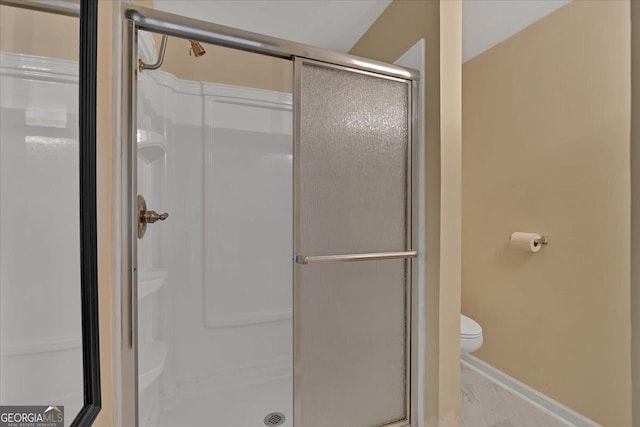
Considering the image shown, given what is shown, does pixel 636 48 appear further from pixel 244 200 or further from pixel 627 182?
pixel 244 200

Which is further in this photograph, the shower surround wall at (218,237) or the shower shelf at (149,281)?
the shower surround wall at (218,237)

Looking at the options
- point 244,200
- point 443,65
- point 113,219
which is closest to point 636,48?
point 443,65

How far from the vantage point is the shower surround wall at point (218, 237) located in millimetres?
1860

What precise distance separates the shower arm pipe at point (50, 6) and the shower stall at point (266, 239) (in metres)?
0.42

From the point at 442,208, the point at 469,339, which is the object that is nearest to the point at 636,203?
the point at 442,208

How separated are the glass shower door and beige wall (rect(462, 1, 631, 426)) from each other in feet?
3.17

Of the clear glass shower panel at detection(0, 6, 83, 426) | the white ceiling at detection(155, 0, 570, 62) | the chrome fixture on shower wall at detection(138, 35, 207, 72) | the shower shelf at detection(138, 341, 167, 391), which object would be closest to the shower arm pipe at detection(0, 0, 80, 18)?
the clear glass shower panel at detection(0, 6, 83, 426)

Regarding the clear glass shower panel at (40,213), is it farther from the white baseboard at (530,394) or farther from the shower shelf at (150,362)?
the white baseboard at (530,394)

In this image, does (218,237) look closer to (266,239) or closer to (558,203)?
(266,239)

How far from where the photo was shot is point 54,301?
21.8 inches

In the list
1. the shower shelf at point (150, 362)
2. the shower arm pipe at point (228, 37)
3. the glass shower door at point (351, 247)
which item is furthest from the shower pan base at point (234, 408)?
the shower arm pipe at point (228, 37)

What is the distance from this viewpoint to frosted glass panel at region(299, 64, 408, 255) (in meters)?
1.27

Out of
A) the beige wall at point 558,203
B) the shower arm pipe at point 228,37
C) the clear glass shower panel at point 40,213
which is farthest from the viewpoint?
the beige wall at point 558,203

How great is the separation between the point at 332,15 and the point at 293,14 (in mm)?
230
